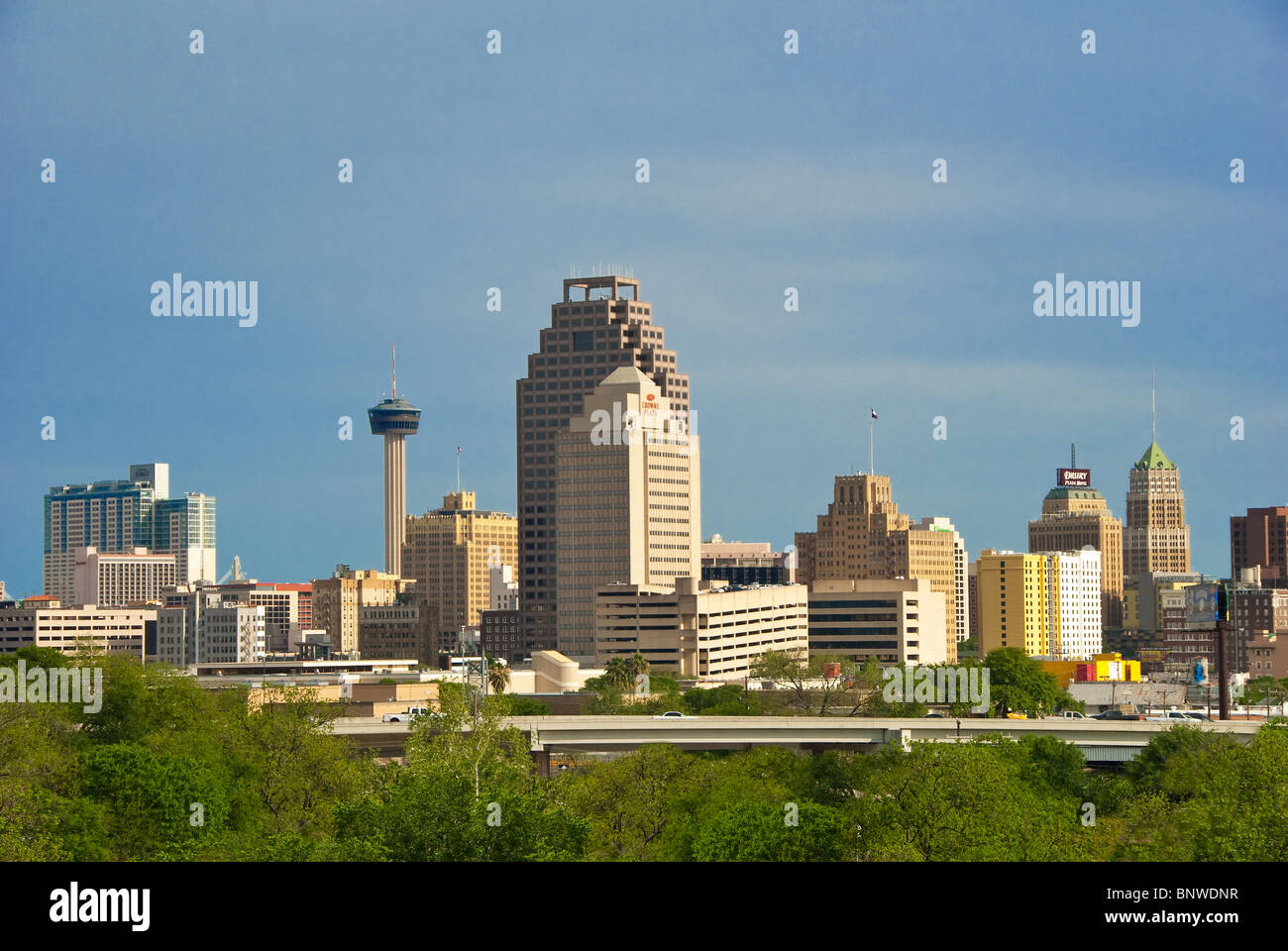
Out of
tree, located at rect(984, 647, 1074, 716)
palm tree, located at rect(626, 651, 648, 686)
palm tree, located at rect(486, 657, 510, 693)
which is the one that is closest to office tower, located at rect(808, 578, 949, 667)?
palm tree, located at rect(626, 651, 648, 686)

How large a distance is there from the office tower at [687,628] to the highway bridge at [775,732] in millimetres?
74908

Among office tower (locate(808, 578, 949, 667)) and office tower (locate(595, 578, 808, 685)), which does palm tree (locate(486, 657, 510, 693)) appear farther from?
office tower (locate(808, 578, 949, 667))

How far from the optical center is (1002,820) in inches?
1677

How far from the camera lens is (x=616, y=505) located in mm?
180875

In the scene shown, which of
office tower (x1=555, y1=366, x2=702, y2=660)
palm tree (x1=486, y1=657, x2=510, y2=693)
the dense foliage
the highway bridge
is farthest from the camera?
office tower (x1=555, y1=366, x2=702, y2=660)

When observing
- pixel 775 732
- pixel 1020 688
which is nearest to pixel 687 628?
pixel 1020 688

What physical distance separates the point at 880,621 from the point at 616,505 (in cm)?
2956

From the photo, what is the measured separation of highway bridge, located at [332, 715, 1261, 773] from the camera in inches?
3007

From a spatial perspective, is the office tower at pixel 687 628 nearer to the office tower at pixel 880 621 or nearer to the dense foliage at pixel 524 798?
the office tower at pixel 880 621

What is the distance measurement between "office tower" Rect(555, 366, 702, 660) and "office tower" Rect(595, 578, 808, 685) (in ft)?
37.1

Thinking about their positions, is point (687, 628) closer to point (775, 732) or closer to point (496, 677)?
point (496, 677)
